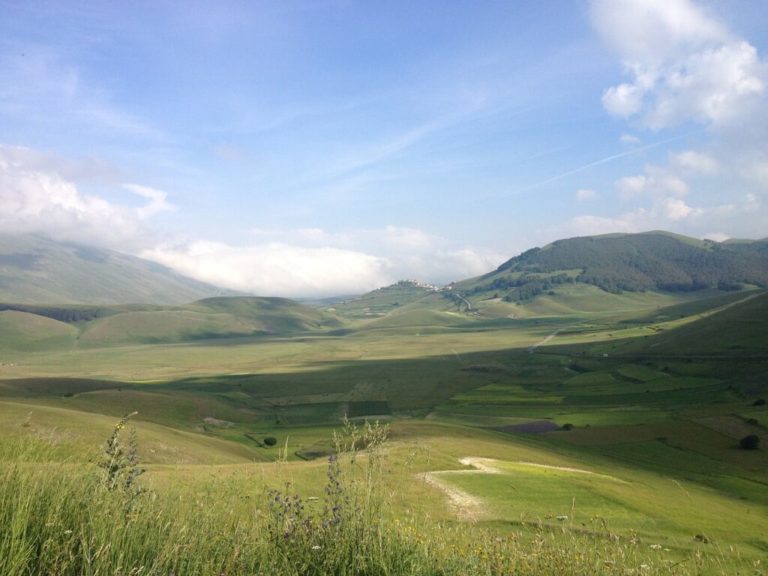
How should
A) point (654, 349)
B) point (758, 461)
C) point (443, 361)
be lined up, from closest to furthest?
1. point (758, 461)
2. point (654, 349)
3. point (443, 361)

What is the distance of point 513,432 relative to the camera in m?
75.2

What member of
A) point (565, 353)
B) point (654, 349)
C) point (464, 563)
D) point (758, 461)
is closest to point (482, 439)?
point (758, 461)

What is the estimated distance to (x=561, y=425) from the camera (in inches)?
3187

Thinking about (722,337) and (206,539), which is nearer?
(206,539)

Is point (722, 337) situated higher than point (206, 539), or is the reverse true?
point (206, 539)

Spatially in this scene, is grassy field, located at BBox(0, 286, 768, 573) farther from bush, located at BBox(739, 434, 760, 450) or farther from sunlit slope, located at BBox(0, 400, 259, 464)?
bush, located at BBox(739, 434, 760, 450)

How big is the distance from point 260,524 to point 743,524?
30.5m

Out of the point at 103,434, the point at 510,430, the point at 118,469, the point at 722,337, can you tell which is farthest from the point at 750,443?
the point at 722,337

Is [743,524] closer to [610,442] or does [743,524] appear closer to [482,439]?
[482,439]

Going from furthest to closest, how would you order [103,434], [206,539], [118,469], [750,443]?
[750,443] < [103,434] < [118,469] < [206,539]

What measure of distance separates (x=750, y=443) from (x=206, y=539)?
71.3m

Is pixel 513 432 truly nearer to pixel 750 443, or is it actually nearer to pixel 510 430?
pixel 510 430

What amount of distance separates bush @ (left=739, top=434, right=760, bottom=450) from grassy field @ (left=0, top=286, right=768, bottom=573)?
32.7 inches

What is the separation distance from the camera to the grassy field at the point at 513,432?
830 inches
